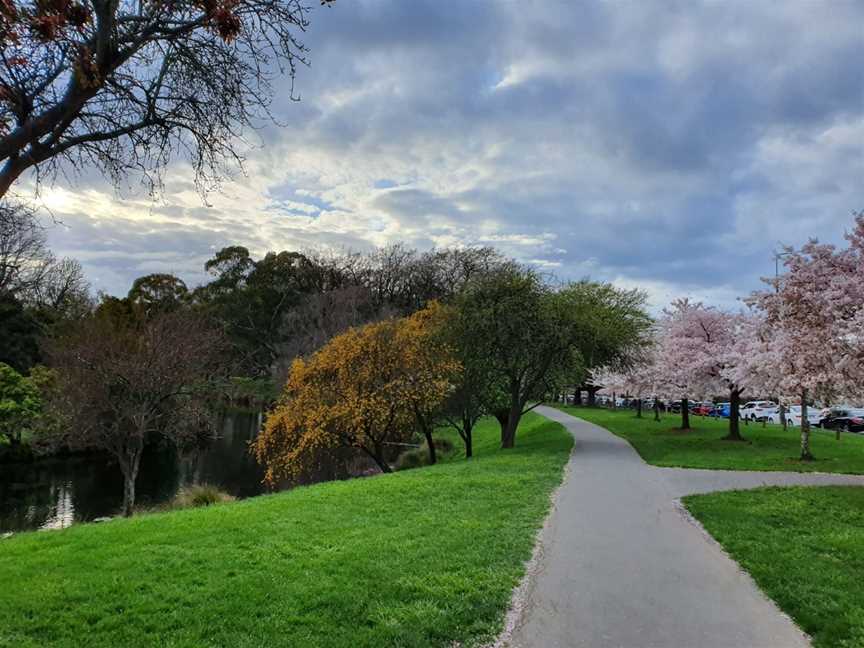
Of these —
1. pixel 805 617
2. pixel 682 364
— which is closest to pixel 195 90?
pixel 805 617

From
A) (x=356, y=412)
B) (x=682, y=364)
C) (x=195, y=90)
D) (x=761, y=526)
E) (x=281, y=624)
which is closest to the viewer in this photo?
(x=281, y=624)

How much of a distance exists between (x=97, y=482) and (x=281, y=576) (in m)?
24.0

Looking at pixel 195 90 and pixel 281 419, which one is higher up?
pixel 195 90

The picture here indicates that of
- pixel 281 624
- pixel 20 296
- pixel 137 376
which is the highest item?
pixel 20 296

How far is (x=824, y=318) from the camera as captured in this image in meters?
11.4

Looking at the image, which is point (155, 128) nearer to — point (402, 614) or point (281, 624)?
point (281, 624)

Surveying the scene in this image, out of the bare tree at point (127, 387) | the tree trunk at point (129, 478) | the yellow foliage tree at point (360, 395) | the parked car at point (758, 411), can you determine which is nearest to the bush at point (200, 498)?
the tree trunk at point (129, 478)

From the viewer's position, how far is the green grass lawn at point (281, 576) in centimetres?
484

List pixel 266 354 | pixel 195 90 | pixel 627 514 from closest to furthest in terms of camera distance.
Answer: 1. pixel 195 90
2. pixel 627 514
3. pixel 266 354

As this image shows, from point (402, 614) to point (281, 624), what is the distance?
1.00m

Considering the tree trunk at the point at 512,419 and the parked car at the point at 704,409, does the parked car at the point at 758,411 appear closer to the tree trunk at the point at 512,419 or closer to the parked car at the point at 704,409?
the parked car at the point at 704,409

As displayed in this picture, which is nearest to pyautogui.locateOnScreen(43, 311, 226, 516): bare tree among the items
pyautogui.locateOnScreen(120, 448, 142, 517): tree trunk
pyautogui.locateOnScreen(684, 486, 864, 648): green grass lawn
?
pyautogui.locateOnScreen(120, 448, 142, 517): tree trunk

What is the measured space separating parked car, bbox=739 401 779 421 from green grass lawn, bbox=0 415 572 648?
120ft

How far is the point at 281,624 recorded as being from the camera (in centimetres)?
489
